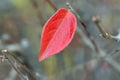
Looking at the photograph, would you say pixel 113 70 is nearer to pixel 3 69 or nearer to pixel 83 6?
pixel 83 6

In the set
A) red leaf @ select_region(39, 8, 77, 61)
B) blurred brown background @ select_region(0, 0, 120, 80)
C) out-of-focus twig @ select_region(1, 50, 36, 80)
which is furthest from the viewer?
blurred brown background @ select_region(0, 0, 120, 80)

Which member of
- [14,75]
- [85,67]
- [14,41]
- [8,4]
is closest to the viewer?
[14,75]

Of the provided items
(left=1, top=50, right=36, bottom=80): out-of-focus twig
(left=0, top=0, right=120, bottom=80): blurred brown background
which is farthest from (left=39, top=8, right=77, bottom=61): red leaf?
(left=0, top=0, right=120, bottom=80): blurred brown background

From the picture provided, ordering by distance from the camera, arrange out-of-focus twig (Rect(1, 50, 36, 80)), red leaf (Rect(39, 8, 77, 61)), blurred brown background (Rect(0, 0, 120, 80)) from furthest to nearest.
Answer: blurred brown background (Rect(0, 0, 120, 80)) < out-of-focus twig (Rect(1, 50, 36, 80)) < red leaf (Rect(39, 8, 77, 61))

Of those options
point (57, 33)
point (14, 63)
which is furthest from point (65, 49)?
point (57, 33)

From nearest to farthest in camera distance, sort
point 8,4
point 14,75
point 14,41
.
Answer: point 14,75 < point 14,41 < point 8,4

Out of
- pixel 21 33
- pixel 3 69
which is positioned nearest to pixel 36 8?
pixel 21 33

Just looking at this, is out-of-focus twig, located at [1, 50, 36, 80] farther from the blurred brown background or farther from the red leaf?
the blurred brown background

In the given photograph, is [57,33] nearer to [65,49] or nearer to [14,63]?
[14,63]
